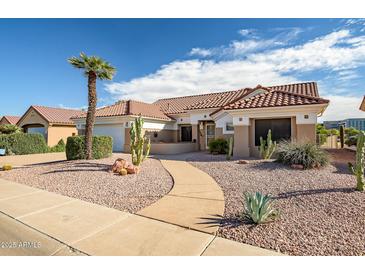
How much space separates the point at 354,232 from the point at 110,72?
1362 cm

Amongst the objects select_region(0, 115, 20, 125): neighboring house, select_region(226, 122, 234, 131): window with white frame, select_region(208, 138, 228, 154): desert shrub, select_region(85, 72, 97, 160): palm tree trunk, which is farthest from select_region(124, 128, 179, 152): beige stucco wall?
select_region(0, 115, 20, 125): neighboring house

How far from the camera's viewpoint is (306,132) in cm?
1263

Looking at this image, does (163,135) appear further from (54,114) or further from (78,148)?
(54,114)

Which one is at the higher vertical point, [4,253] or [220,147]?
[220,147]

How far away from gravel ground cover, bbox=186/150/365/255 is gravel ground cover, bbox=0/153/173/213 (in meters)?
2.49

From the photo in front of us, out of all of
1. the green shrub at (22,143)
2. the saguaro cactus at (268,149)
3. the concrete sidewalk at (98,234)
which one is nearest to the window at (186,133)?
the saguaro cactus at (268,149)

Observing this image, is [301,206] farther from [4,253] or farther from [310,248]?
[4,253]

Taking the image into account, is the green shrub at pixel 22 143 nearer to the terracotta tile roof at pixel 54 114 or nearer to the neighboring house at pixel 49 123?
the neighboring house at pixel 49 123

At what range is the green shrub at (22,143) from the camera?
65.8 ft

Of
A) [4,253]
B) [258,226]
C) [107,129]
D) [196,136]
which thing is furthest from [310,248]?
[107,129]

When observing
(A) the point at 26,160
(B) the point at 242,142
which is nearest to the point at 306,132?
(B) the point at 242,142

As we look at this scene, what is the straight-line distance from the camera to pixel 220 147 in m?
16.3

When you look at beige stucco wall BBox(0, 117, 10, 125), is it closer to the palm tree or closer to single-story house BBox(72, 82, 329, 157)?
single-story house BBox(72, 82, 329, 157)

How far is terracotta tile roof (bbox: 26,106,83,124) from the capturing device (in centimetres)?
2761
